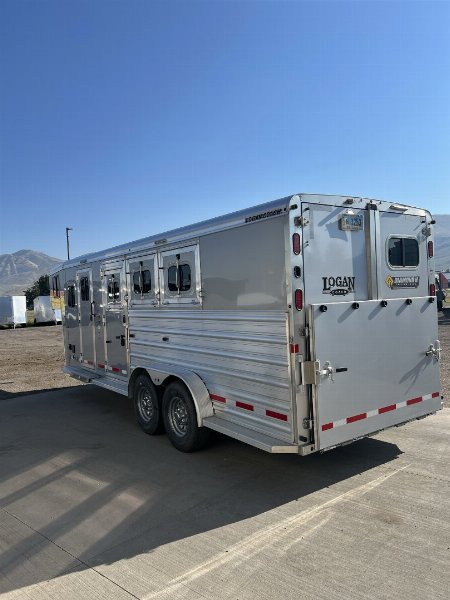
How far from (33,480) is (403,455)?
394cm

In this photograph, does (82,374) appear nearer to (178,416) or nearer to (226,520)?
(178,416)

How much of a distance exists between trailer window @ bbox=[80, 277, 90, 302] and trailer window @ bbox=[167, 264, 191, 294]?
2933mm

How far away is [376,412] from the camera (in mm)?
4645

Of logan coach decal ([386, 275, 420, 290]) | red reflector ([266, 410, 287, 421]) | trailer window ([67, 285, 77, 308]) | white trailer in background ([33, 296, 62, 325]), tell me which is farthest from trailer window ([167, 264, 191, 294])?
white trailer in background ([33, 296, 62, 325])

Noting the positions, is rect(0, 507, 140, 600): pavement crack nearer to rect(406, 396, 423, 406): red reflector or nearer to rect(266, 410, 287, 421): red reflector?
rect(266, 410, 287, 421): red reflector

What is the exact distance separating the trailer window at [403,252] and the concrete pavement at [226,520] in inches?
80.9

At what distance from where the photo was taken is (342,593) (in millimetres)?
2949

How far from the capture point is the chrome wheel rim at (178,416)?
5.59 m

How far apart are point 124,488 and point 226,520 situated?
125 cm

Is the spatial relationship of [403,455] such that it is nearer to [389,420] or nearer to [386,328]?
[389,420]

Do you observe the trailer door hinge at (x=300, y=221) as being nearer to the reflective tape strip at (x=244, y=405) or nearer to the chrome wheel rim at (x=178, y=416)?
the reflective tape strip at (x=244, y=405)

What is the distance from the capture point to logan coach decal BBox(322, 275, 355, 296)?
14.3ft

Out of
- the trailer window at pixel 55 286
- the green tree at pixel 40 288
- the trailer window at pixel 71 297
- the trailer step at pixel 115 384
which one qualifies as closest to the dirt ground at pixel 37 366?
the trailer window at pixel 55 286

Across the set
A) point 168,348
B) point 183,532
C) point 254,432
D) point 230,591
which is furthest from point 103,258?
point 230,591
